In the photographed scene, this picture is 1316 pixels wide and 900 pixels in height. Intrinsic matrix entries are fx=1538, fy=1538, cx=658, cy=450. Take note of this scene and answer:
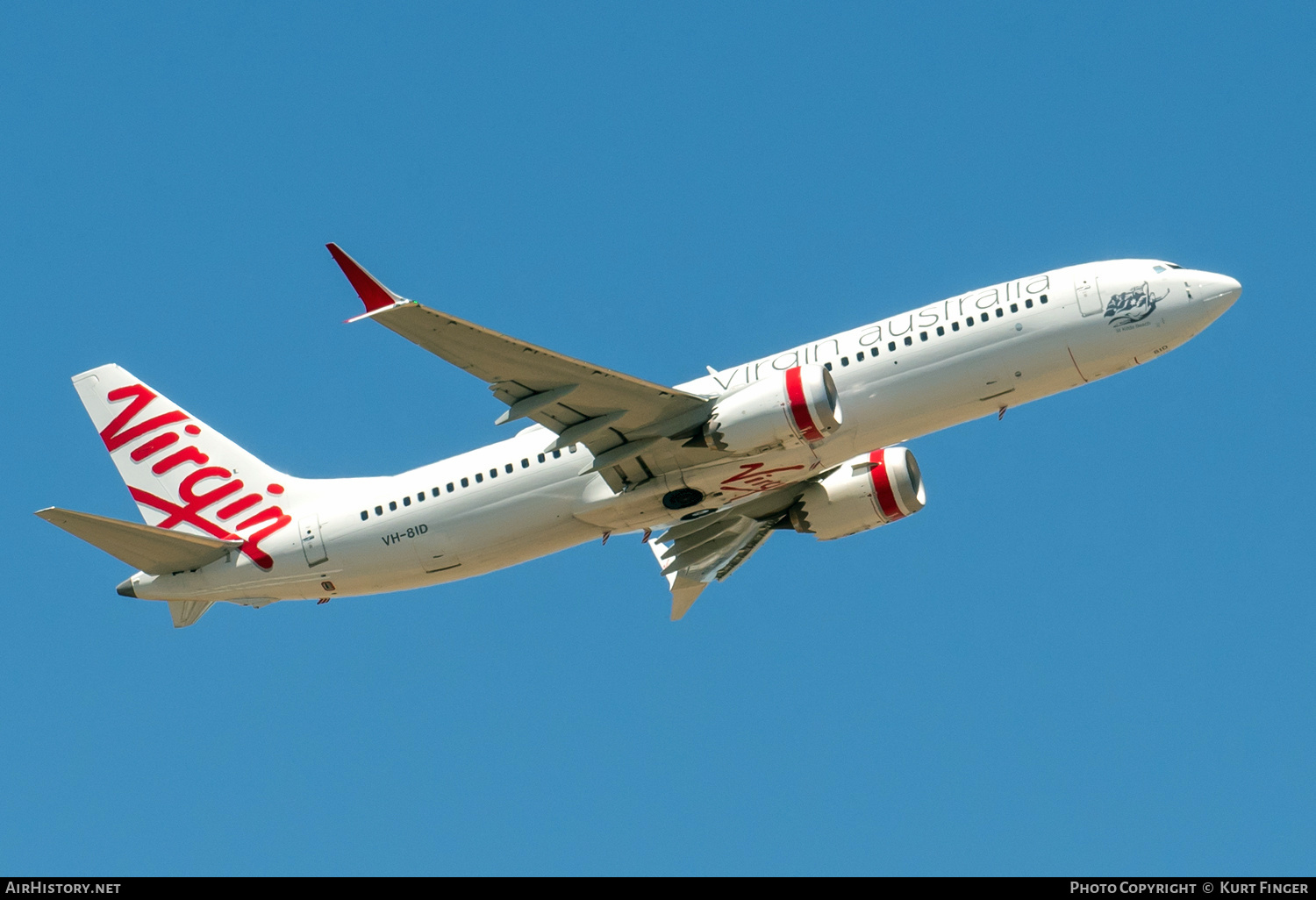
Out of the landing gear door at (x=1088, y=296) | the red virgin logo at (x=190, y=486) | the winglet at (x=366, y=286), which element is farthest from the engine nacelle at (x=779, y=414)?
the red virgin logo at (x=190, y=486)

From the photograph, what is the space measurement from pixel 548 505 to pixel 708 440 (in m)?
5.10

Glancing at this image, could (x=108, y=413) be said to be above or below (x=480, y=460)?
above

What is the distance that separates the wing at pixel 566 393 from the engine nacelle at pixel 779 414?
2.55 feet

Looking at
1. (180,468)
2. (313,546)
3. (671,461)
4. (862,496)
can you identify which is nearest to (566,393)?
(671,461)

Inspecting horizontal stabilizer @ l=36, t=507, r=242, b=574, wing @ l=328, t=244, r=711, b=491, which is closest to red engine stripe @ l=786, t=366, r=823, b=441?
wing @ l=328, t=244, r=711, b=491

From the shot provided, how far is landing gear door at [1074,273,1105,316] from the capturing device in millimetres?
40562

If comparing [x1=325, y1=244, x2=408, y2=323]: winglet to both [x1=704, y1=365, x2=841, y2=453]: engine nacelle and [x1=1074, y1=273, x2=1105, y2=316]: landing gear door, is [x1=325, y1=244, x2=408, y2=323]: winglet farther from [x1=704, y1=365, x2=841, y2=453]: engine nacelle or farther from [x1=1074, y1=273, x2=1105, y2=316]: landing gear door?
[x1=1074, y1=273, x2=1105, y2=316]: landing gear door

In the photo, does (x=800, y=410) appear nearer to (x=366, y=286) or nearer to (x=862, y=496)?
(x=862, y=496)

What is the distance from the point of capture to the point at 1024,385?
40.8 metres

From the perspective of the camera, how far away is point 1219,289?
40719 millimetres

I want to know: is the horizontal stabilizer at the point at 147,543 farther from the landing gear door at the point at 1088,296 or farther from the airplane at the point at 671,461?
the landing gear door at the point at 1088,296

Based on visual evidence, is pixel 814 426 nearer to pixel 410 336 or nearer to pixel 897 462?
pixel 897 462
